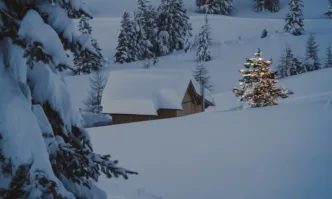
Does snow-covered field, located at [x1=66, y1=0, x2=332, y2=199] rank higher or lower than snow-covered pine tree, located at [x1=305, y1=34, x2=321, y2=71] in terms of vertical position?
lower

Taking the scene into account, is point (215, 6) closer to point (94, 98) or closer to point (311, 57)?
point (311, 57)

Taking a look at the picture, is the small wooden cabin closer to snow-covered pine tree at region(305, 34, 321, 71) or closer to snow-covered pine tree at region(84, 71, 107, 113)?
snow-covered pine tree at region(84, 71, 107, 113)

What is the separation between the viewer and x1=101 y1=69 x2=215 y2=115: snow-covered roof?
23484 mm

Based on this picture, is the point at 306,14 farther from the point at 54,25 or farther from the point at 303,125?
the point at 54,25

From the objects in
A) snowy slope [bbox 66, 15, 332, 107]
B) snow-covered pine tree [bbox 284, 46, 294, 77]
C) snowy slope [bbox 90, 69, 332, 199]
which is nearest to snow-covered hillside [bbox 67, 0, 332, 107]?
snowy slope [bbox 66, 15, 332, 107]

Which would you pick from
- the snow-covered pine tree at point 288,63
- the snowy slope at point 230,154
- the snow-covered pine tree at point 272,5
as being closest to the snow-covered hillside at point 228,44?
the snow-covered pine tree at point 288,63

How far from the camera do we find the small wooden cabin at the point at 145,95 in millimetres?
23494

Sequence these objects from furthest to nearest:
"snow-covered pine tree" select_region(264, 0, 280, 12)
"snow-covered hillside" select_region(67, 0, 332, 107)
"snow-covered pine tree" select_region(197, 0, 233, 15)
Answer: "snow-covered pine tree" select_region(264, 0, 280, 12) < "snow-covered pine tree" select_region(197, 0, 233, 15) < "snow-covered hillside" select_region(67, 0, 332, 107)

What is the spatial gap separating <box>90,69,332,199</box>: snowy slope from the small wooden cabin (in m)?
7.42

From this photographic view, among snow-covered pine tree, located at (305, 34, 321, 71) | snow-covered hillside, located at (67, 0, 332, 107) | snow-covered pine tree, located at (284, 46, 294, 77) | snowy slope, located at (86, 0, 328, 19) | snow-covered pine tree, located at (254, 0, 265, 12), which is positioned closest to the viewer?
snow-covered pine tree, located at (284, 46, 294, 77)

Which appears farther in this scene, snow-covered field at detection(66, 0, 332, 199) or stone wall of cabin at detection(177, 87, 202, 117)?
stone wall of cabin at detection(177, 87, 202, 117)

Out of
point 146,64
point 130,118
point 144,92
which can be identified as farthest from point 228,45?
point 130,118

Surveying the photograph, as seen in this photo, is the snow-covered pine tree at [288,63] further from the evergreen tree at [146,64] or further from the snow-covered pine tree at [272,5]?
the snow-covered pine tree at [272,5]

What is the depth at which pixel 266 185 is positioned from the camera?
784 cm
